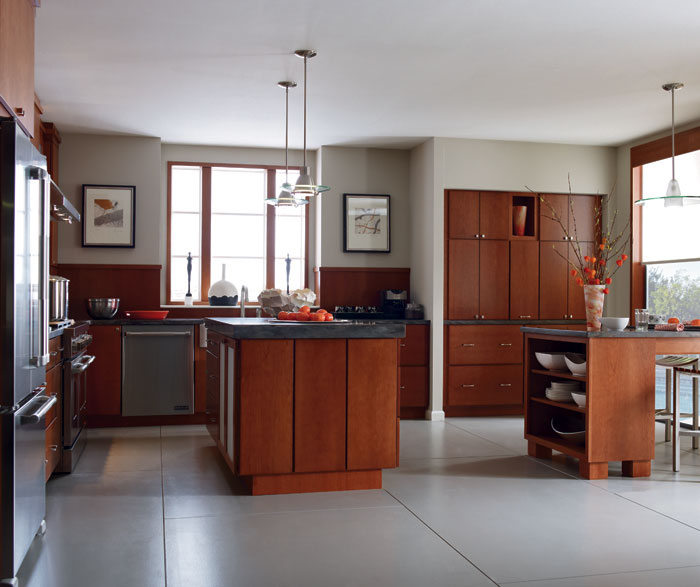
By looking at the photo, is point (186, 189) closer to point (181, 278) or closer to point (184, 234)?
point (184, 234)

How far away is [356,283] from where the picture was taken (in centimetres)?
708

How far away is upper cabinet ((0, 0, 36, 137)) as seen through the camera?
2.85 m

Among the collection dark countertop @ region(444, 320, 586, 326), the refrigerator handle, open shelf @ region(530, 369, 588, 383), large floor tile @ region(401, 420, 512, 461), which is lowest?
large floor tile @ region(401, 420, 512, 461)

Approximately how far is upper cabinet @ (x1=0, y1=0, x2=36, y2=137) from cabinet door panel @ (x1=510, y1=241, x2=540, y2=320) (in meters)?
4.54

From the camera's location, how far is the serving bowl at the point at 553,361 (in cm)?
459

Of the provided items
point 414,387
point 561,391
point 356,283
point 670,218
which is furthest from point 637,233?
point 561,391

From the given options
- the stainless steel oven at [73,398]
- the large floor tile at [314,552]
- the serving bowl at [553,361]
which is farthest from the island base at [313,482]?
the serving bowl at [553,361]

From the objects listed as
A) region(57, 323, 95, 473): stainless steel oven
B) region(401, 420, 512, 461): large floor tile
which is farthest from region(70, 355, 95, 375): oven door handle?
region(401, 420, 512, 461): large floor tile

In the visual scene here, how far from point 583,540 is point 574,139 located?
4.54 metres

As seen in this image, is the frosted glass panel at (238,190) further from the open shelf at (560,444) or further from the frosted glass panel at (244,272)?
the open shelf at (560,444)

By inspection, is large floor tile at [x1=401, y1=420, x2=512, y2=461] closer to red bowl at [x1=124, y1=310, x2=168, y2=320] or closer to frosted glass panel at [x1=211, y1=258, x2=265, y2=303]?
frosted glass panel at [x1=211, y1=258, x2=265, y2=303]

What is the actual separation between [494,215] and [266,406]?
147 inches

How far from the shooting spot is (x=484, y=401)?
6699 millimetres

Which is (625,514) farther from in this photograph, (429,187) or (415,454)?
(429,187)
